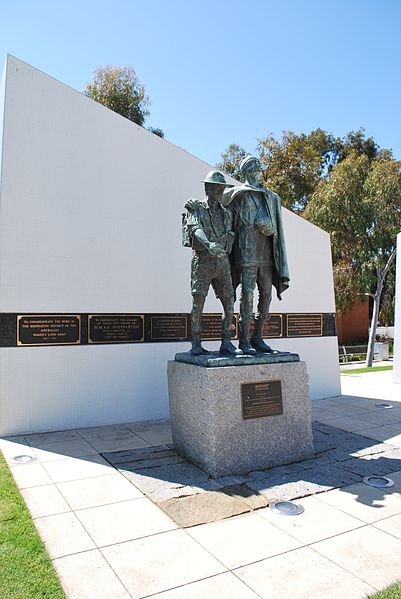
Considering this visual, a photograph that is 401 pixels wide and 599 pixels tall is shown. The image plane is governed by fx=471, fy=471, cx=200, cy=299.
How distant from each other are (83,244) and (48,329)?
4.63ft

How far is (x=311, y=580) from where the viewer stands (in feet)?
9.87

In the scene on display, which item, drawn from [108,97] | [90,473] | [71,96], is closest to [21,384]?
[90,473]

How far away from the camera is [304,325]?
9.80 metres

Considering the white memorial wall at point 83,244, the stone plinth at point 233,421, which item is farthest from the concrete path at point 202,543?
the white memorial wall at point 83,244

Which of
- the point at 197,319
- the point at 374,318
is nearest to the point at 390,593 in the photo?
the point at 197,319

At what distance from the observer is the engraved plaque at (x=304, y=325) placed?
31.5 feet

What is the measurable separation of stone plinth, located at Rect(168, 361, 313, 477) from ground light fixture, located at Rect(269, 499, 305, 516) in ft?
2.44

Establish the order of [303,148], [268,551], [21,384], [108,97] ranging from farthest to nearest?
[303,148], [108,97], [21,384], [268,551]

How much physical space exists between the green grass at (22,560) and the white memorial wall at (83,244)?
2958 mm

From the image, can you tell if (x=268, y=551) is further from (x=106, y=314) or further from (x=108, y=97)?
(x=108, y=97)

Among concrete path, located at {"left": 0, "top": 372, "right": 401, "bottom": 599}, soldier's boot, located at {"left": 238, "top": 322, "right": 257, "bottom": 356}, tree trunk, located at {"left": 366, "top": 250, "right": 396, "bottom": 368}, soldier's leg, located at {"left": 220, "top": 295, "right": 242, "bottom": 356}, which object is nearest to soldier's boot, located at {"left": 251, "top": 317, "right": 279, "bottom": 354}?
soldier's boot, located at {"left": 238, "top": 322, "right": 257, "bottom": 356}

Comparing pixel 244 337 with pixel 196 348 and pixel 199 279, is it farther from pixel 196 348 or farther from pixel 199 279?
pixel 199 279

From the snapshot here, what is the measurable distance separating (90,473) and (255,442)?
1.80m

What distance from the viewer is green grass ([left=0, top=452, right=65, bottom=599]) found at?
2812 mm
